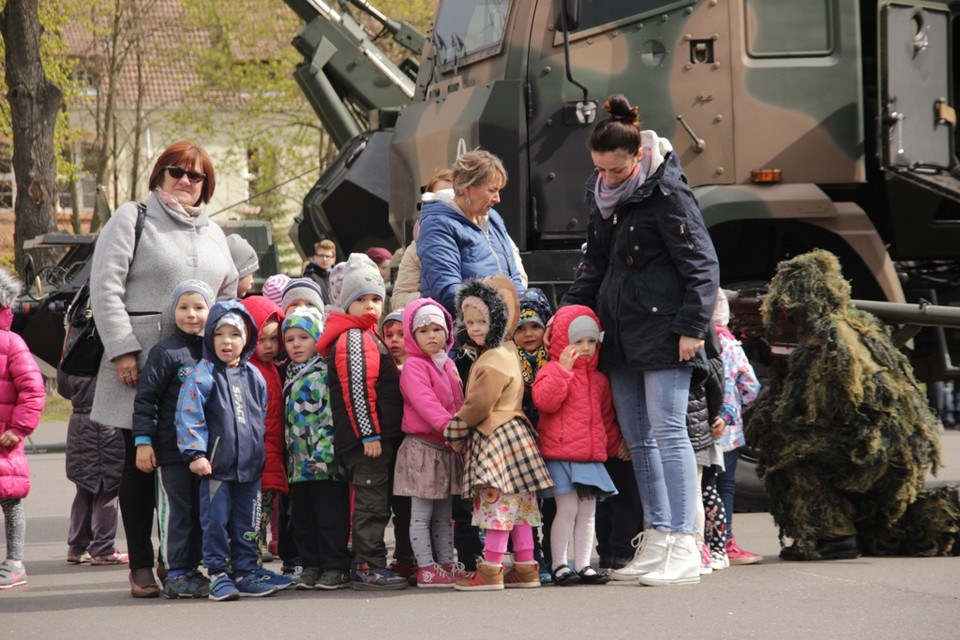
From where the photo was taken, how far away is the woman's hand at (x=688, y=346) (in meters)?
6.35

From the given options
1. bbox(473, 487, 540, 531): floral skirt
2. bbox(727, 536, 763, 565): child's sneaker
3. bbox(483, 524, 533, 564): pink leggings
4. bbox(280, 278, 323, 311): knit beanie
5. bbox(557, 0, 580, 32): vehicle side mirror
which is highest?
bbox(557, 0, 580, 32): vehicle side mirror

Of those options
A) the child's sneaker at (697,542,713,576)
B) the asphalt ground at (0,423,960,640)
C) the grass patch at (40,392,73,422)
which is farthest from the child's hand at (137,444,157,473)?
the grass patch at (40,392,73,422)

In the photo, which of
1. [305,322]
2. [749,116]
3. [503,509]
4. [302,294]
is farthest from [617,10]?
[503,509]

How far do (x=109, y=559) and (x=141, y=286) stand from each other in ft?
6.58

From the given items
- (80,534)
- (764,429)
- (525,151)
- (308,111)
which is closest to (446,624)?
(764,429)

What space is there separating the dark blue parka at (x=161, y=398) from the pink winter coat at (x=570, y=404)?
4.96 ft

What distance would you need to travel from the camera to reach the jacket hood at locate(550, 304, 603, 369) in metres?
6.66

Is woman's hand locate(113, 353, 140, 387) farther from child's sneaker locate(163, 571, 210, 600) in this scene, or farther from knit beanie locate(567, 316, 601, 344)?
knit beanie locate(567, 316, 601, 344)

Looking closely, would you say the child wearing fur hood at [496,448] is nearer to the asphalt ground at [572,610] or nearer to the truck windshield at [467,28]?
the asphalt ground at [572,610]

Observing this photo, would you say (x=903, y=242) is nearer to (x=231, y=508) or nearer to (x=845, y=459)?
(x=845, y=459)

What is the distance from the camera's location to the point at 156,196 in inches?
269

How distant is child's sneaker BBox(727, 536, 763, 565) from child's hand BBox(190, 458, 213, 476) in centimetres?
249

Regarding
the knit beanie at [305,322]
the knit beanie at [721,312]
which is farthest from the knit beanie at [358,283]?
the knit beanie at [721,312]

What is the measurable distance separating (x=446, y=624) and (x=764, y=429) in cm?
235
